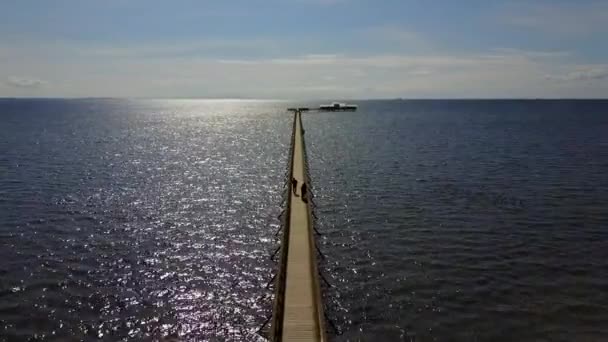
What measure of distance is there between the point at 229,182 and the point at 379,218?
880 inches

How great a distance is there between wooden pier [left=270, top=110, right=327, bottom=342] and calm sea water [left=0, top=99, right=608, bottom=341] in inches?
80.6

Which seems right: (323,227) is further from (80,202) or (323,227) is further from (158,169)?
(158,169)

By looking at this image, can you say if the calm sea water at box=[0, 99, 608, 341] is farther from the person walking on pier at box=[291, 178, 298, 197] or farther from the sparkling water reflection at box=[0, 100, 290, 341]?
the person walking on pier at box=[291, 178, 298, 197]

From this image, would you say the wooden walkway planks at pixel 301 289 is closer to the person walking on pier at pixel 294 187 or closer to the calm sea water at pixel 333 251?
the calm sea water at pixel 333 251

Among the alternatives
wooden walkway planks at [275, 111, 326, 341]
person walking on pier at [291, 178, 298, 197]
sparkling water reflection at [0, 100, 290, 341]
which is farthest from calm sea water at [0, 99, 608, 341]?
person walking on pier at [291, 178, 298, 197]

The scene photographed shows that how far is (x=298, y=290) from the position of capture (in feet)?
74.2

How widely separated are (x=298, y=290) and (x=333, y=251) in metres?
9.10

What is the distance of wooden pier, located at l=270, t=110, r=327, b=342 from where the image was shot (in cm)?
1919

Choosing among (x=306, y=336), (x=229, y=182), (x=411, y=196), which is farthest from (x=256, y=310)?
(x=229, y=182)

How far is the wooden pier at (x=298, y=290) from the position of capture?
19.2 m

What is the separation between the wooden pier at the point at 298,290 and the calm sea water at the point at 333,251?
2.05m

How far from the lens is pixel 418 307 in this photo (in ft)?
78.8

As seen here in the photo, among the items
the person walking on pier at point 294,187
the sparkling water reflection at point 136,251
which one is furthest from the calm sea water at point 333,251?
the person walking on pier at point 294,187

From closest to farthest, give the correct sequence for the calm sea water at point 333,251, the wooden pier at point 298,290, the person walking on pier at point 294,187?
the wooden pier at point 298,290 → the calm sea water at point 333,251 → the person walking on pier at point 294,187
